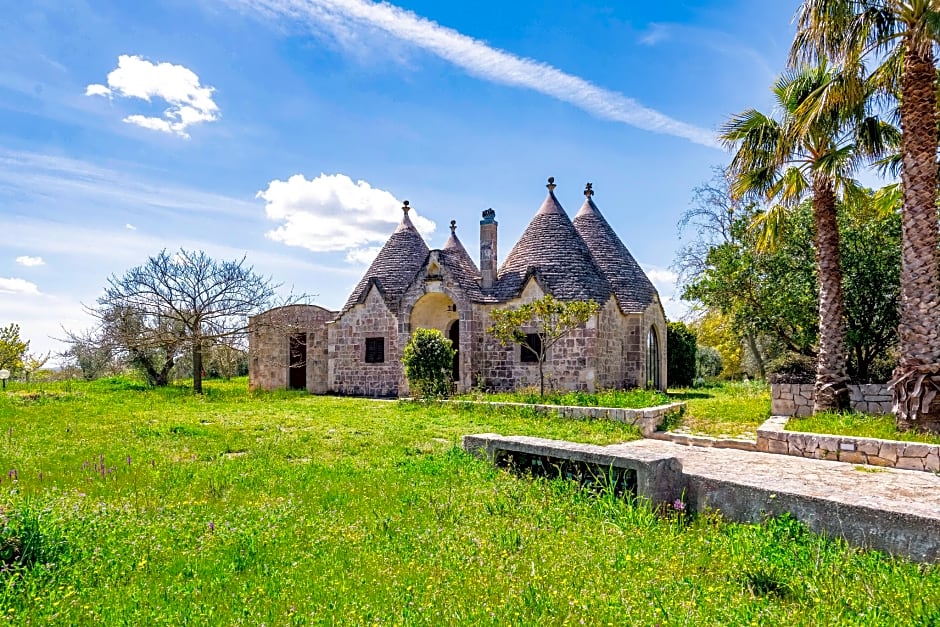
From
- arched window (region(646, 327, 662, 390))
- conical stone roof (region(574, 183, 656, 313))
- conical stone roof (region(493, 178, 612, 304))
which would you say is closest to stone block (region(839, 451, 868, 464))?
conical stone roof (region(493, 178, 612, 304))

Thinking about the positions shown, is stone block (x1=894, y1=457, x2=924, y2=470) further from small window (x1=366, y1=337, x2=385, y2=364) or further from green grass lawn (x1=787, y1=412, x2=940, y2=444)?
small window (x1=366, y1=337, x2=385, y2=364)

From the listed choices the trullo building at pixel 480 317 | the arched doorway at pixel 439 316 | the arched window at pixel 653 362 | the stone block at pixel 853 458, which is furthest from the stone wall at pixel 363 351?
the stone block at pixel 853 458

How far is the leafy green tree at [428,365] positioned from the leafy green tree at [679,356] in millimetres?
13120

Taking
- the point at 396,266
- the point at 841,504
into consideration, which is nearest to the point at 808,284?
the point at 841,504

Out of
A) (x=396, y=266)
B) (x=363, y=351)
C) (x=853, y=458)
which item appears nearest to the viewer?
(x=853, y=458)

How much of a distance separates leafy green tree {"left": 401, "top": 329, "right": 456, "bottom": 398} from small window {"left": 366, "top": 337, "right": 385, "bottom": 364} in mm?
4389

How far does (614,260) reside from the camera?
68.1 ft

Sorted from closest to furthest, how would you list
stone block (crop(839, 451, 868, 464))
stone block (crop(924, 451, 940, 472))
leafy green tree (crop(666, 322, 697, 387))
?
stone block (crop(924, 451, 940, 472))
stone block (crop(839, 451, 868, 464))
leafy green tree (crop(666, 322, 697, 387))

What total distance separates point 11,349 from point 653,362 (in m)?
28.8

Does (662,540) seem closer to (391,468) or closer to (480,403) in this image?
(391,468)

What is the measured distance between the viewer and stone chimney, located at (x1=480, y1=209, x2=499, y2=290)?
1932 cm

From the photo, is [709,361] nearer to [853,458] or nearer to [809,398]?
[809,398]

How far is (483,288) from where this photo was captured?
1947 centimetres

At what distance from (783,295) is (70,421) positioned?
16.4 meters
